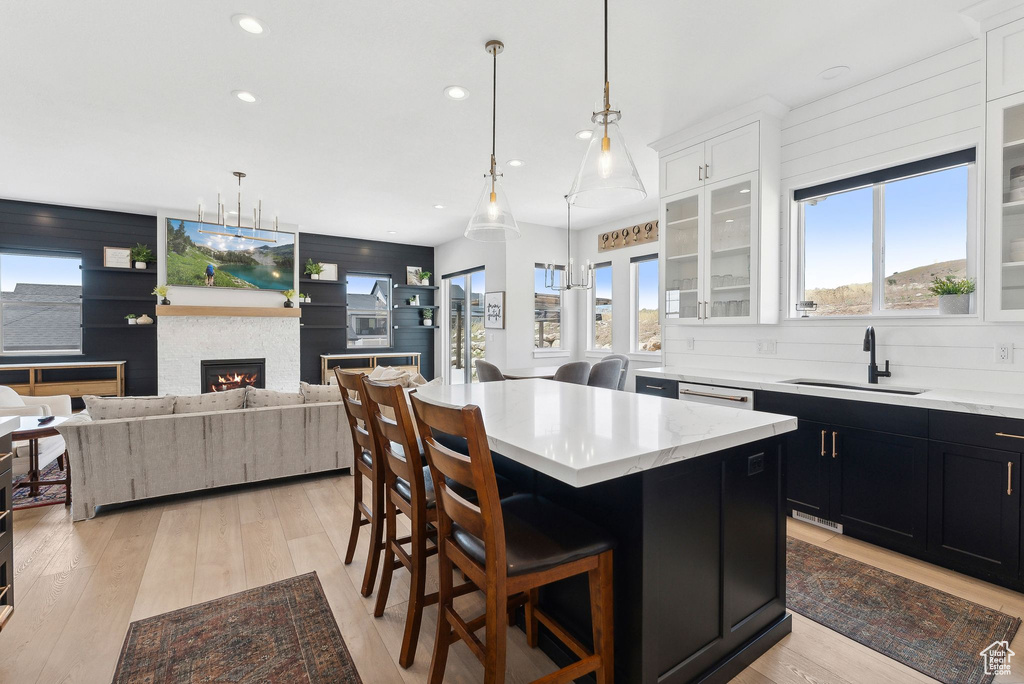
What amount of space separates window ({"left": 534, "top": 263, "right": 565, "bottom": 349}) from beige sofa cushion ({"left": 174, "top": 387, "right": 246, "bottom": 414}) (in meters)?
4.22

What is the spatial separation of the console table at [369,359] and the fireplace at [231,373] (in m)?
0.97

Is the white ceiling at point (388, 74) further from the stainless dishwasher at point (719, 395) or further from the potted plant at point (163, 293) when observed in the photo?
the stainless dishwasher at point (719, 395)

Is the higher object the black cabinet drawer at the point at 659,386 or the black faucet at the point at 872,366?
the black faucet at the point at 872,366

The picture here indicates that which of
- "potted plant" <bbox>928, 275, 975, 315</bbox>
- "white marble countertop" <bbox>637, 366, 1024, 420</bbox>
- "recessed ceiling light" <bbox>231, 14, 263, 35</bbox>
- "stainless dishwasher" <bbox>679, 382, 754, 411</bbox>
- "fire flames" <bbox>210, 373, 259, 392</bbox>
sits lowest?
"fire flames" <bbox>210, 373, 259, 392</bbox>

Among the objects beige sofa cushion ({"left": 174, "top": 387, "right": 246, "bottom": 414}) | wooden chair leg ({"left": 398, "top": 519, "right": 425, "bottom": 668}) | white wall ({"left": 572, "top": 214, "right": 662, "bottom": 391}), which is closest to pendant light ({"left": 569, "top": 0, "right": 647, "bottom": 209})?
wooden chair leg ({"left": 398, "top": 519, "right": 425, "bottom": 668})

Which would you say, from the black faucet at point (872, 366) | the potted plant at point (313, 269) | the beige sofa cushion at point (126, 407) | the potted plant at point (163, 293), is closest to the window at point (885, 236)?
Answer: the black faucet at point (872, 366)

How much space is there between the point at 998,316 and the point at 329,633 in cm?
349

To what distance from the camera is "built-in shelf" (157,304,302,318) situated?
20.1 ft

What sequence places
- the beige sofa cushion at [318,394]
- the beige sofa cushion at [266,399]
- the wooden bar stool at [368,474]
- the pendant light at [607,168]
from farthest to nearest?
the beige sofa cushion at [318,394] < the beige sofa cushion at [266,399] < the wooden bar stool at [368,474] < the pendant light at [607,168]

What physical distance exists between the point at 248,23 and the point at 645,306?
201 inches

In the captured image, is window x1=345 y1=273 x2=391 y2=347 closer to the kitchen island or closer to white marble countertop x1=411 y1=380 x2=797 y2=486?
white marble countertop x1=411 y1=380 x2=797 y2=486

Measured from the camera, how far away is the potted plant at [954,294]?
255 cm

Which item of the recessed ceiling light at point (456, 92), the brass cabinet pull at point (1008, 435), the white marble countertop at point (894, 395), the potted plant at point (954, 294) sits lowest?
the brass cabinet pull at point (1008, 435)

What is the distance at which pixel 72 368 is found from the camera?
591 centimetres
